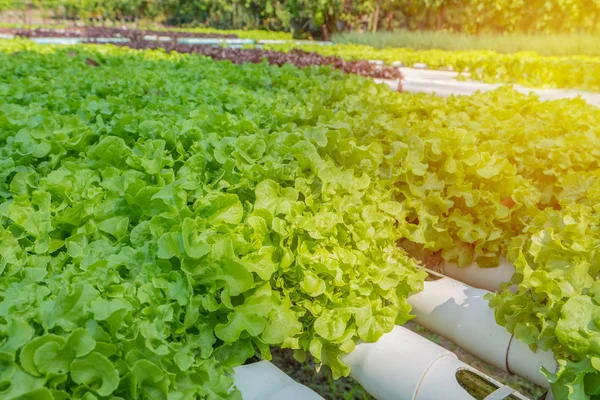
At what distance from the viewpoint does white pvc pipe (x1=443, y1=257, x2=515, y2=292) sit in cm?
336

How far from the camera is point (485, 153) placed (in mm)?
3406

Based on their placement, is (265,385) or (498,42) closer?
(265,385)

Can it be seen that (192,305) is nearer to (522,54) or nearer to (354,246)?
(354,246)

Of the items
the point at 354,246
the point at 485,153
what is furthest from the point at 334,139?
the point at 485,153

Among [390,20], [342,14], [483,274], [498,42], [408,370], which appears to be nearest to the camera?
[408,370]

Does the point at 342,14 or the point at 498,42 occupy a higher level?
the point at 342,14

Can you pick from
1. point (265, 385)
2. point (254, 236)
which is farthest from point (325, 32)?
point (265, 385)

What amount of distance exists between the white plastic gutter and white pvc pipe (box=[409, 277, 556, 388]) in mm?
354

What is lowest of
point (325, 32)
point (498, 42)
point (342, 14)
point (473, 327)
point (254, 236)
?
point (473, 327)

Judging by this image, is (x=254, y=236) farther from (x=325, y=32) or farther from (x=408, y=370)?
(x=325, y=32)

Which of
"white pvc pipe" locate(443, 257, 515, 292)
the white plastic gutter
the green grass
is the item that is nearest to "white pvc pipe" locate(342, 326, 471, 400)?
the white plastic gutter

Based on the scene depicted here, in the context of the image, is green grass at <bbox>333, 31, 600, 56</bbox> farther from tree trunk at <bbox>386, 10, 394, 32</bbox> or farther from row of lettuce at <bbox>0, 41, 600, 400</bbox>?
row of lettuce at <bbox>0, 41, 600, 400</bbox>

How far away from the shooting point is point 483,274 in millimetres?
3430

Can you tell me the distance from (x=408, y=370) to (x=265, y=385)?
26.2 inches
